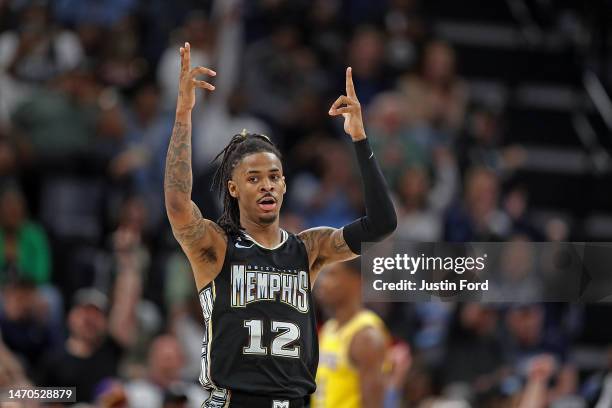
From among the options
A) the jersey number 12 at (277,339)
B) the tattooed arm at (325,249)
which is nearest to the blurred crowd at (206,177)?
the tattooed arm at (325,249)

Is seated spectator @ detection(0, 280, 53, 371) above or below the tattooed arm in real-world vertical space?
below

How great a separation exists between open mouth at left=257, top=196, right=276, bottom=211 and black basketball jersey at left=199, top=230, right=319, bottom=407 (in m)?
0.19

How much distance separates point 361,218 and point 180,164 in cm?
92

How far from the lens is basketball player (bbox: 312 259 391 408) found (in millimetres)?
7672

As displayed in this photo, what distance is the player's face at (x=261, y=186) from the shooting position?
5664 mm

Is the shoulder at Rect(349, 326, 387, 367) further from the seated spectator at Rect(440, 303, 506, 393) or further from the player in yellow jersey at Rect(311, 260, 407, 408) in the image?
the seated spectator at Rect(440, 303, 506, 393)

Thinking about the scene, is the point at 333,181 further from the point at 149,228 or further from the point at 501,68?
the point at 501,68

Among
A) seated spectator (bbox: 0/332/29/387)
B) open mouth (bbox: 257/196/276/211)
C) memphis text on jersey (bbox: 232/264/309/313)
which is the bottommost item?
seated spectator (bbox: 0/332/29/387)

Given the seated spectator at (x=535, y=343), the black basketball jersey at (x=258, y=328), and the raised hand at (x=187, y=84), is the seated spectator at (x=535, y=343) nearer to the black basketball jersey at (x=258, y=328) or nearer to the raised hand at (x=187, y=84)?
the black basketball jersey at (x=258, y=328)

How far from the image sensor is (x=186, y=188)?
18.0ft

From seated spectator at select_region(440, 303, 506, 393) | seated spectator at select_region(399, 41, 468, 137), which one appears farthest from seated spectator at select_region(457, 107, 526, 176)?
seated spectator at select_region(440, 303, 506, 393)

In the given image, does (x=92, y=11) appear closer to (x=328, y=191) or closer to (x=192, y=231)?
(x=328, y=191)

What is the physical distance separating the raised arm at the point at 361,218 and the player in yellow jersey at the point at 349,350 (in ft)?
6.17

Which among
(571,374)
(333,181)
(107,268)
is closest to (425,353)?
(571,374)
